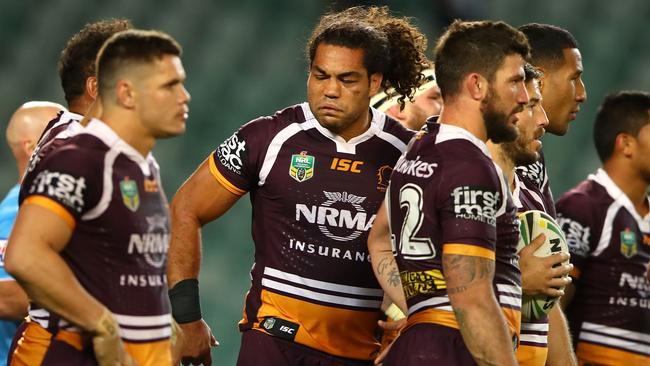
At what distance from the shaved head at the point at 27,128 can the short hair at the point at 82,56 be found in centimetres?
89

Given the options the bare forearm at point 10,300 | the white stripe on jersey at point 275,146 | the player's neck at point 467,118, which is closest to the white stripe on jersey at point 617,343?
the white stripe on jersey at point 275,146

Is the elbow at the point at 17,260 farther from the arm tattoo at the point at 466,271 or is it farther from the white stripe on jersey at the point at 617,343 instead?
the white stripe on jersey at the point at 617,343

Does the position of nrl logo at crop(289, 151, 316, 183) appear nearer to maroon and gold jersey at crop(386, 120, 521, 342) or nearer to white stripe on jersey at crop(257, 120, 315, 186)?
white stripe on jersey at crop(257, 120, 315, 186)

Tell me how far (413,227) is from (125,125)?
3.61 feet

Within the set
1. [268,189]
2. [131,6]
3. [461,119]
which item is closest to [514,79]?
[461,119]

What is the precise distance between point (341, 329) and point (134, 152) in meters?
1.57

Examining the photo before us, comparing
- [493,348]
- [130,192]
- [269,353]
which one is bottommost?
[269,353]

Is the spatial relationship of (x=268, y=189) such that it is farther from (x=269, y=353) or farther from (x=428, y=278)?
(x=428, y=278)

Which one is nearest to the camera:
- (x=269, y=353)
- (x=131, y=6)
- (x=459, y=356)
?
(x=459, y=356)

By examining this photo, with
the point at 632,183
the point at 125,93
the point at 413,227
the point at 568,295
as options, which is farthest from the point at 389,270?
the point at 632,183

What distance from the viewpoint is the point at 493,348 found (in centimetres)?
407

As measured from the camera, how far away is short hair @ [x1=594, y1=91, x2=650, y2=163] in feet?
22.3

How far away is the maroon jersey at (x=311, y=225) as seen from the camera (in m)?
5.09

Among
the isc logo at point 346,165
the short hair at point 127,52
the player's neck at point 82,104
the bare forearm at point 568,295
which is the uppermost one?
the short hair at point 127,52
